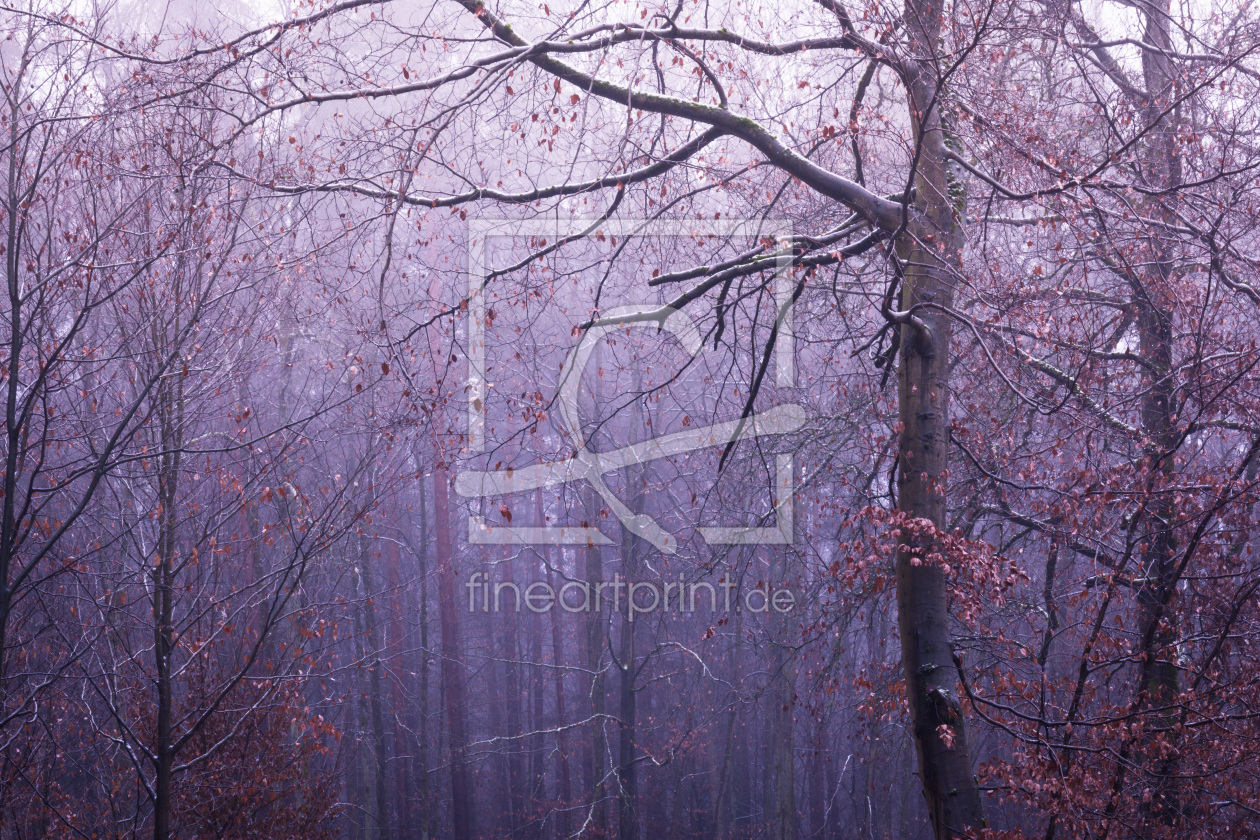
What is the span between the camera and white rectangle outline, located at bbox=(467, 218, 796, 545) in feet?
22.0

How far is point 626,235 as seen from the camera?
655 centimetres

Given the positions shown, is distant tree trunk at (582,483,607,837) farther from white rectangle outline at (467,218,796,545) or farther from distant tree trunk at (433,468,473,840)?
distant tree trunk at (433,468,473,840)

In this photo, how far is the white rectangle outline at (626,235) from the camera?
671 centimetres

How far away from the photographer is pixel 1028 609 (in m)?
7.04

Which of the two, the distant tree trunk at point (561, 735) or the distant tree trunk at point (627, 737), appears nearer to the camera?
the distant tree trunk at point (627, 737)

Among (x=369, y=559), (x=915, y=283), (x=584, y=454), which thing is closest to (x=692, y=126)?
(x=915, y=283)

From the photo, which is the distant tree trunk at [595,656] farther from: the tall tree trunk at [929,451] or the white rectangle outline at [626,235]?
the tall tree trunk at [929,451]

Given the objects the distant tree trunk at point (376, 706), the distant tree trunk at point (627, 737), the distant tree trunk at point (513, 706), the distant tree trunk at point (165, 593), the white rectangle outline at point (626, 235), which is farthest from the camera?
the distant tree trunk at point (513, 706)

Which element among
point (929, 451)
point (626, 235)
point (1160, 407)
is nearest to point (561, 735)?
point (626, 235)

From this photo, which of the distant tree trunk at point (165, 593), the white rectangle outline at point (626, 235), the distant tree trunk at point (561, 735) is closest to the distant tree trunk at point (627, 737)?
the white rectangle outline at point (626, 235)

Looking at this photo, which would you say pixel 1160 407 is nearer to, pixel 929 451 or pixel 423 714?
pixel 929 451

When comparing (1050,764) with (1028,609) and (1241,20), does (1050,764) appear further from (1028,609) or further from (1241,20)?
(1241,20)

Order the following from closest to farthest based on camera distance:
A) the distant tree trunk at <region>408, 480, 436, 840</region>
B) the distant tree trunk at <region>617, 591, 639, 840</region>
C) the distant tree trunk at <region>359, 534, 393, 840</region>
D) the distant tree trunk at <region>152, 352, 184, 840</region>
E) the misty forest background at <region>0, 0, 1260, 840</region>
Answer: the misty forest background at <region>0, 0, 1260, 840</region>, the distant tree trunk at <region>152, 352, 184, 840</region>, the distant tree trunk at <region>617, 591, 639, 840</region>, the distant tree trunk at <region>359, 534, 393, 840</region>, the distant tree trunk at <region>408, 480, 436, 840</region>

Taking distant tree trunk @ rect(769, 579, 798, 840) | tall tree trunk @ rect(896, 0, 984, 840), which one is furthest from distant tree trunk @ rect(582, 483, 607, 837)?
tall tree trunk @ rect(896, 0, 984, 840)
